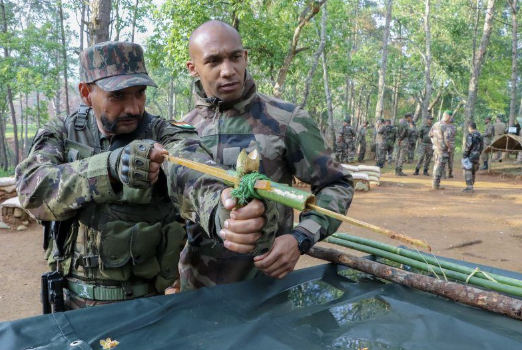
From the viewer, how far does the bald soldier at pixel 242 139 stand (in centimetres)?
207

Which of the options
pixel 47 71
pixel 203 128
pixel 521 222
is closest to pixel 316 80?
pixel 47 71

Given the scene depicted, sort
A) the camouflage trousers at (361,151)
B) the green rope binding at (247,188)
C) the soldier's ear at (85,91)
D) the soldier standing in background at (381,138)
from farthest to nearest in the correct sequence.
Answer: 1. the camouflage trousers at (361,151)
2. the soldier standing in background at (381,138)
3. the soldier's ear at (85,91)
4. the green rope binding at (247,188)

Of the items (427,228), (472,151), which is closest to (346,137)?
(472,151)

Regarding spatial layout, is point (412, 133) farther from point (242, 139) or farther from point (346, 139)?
point (242, 139)

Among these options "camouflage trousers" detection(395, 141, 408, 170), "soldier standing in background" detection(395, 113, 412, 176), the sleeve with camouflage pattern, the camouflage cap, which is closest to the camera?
the camouflage cap

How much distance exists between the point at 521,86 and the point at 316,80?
15565 mm

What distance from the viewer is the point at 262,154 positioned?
80.9 inches

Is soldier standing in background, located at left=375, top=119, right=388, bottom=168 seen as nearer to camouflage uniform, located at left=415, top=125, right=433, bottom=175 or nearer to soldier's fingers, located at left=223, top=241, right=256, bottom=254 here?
camouflage uniform, located at left=415, top=125, right=433, bottom=175

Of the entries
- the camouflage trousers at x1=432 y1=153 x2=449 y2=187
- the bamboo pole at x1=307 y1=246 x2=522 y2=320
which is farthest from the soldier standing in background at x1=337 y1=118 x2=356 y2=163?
the bamboo pole at x1=307 y1=246 x2=522 y2=320

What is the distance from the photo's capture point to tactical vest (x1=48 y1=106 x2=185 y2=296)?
1730 millimetres

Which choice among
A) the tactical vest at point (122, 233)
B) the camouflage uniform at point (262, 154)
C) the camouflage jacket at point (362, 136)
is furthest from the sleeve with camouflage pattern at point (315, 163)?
the camouflage jacket at point (362, 136)

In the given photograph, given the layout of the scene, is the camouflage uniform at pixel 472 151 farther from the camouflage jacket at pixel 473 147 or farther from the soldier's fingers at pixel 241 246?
the soldier's fingers at pixel 241 246

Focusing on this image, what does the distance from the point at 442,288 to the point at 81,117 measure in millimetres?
1754

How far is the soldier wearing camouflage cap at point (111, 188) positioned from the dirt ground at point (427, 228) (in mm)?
3149
